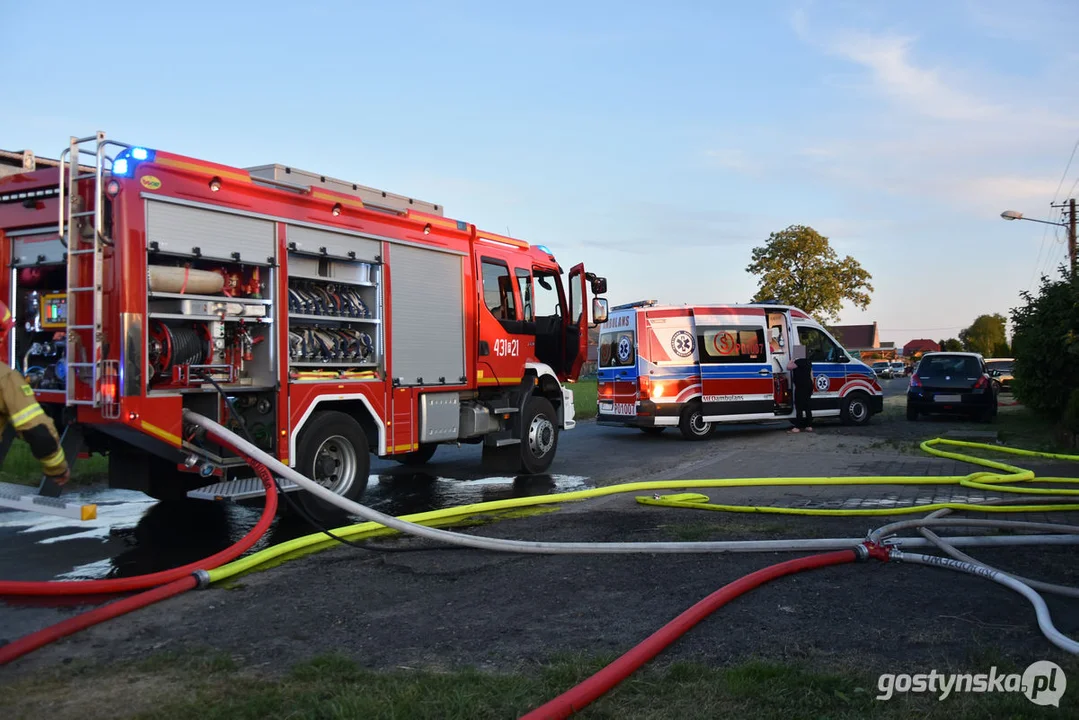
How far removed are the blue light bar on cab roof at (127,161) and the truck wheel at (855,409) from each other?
14.4m

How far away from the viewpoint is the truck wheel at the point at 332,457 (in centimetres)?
738

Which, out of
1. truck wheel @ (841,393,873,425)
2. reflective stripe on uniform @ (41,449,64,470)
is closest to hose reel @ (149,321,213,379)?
reflective stripe on uniform @ (41,449,64,470)

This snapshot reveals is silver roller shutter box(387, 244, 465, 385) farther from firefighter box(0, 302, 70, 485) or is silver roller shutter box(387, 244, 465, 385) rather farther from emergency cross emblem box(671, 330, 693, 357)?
emergency cross emblem box(671, 330, 693, 357)

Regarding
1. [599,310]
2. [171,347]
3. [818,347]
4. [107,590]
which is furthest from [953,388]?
[107,590]

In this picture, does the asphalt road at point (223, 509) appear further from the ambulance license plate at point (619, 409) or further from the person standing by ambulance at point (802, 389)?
the person standing by ambulance at point (802, 389)

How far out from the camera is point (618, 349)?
15453mm

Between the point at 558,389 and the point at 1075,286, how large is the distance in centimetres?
853

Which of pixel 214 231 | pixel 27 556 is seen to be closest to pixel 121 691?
pixel 27 556

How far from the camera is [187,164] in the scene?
6.53 metres

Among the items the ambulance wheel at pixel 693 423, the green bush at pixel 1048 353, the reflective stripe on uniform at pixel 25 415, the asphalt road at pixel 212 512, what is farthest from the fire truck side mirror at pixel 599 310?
the reflective stripe on uniform at pixel 25 415

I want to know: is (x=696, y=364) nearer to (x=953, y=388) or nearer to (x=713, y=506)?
(x=953, y=388)

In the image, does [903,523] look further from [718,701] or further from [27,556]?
[27,556]

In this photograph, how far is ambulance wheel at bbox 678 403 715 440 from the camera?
1511 cm

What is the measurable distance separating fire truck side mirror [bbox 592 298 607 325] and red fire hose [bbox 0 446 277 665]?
636 cm
